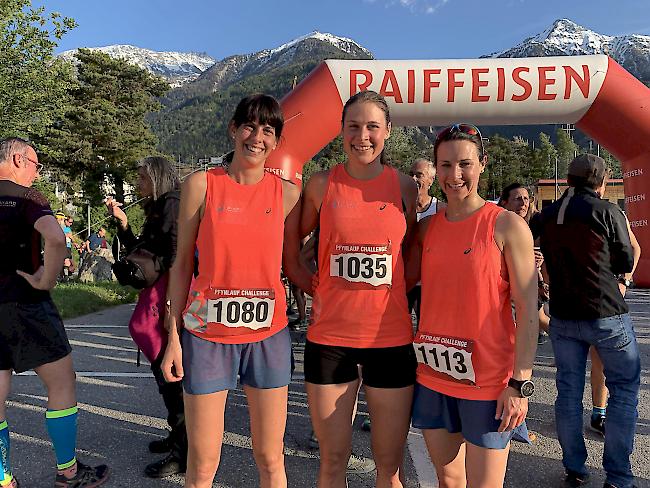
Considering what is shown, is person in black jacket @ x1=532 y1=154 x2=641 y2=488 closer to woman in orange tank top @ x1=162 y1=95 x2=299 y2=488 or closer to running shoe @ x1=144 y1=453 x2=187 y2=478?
woman in orange tank top @ x1=162 y1=95 x2=299 y2=488

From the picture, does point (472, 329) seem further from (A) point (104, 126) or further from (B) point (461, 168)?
(A) point (104, 126)

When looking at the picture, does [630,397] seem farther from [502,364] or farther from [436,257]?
[436,257]

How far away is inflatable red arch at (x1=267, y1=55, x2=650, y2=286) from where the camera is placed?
241 inches

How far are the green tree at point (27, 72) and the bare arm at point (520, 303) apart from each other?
15763 millimetres

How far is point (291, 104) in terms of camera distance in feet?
20.0

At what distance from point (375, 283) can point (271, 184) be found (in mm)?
603

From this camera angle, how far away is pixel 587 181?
2725 millimetres

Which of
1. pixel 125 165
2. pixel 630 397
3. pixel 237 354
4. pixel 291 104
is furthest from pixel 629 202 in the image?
pixel 125 165

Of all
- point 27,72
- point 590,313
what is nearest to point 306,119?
point 590,313

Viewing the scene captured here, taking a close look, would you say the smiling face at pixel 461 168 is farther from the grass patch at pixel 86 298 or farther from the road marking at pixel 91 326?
the grass patch at pixel 86 298

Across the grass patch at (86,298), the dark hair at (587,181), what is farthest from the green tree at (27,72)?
the dark hair at (587,181)

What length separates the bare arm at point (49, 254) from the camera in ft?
8.04

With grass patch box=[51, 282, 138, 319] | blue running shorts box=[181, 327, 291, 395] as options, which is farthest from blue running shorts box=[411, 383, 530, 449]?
grass patch box=[51, 282, 138, 319]

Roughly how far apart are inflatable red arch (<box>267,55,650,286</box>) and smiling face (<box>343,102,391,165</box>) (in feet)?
13.4
